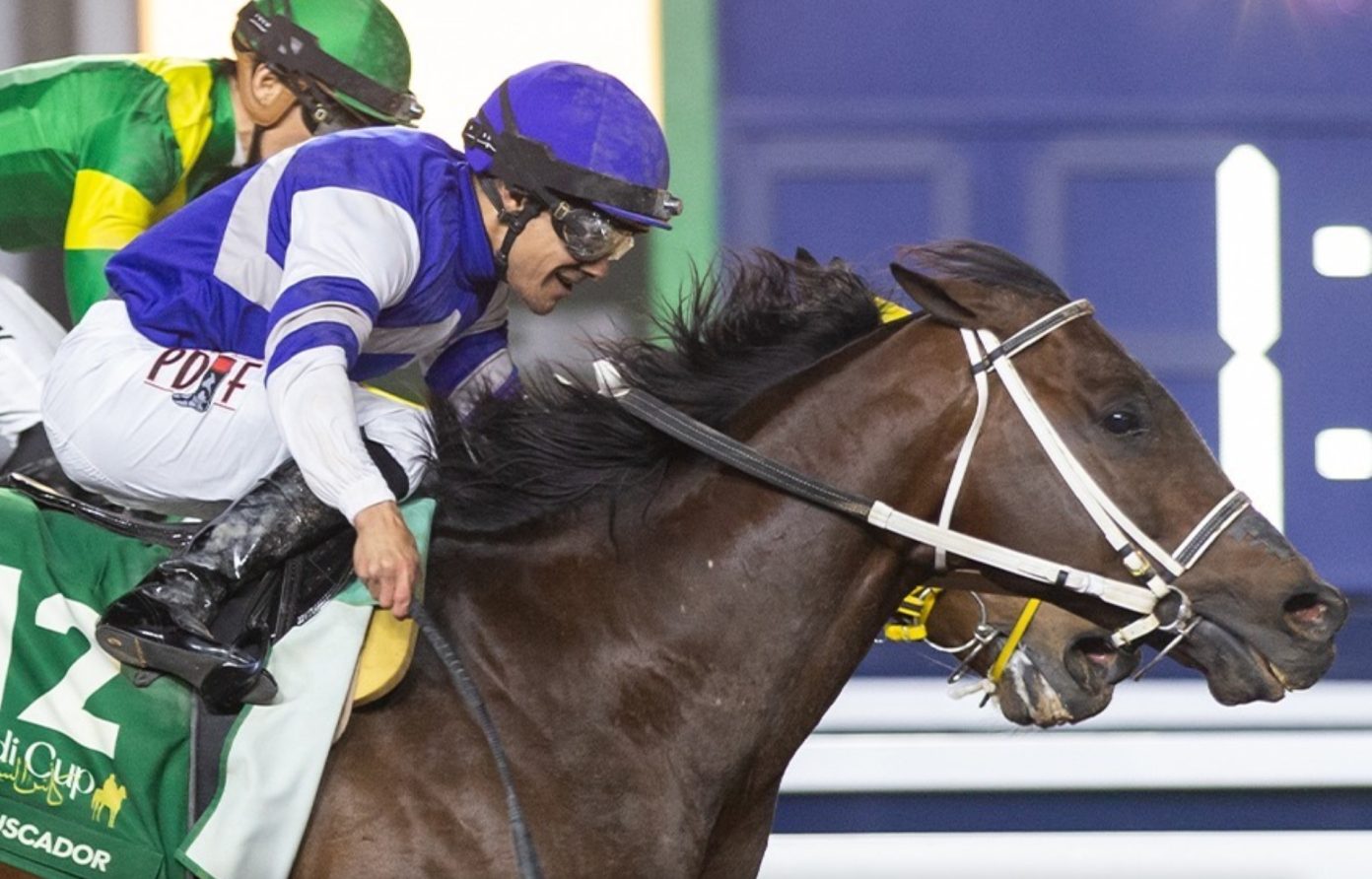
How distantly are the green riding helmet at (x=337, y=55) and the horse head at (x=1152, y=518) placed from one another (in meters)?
1.31

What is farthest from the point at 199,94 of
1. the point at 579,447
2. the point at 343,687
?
the point at 343,687

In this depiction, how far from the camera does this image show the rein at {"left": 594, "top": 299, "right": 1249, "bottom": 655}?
7.59ft

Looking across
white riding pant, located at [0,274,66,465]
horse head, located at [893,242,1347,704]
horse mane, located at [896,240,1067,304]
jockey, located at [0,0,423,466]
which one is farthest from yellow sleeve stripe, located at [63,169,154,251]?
horse head, located at [893,242,1347,704]

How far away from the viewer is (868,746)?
3.77 meters

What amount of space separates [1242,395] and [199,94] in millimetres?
2056

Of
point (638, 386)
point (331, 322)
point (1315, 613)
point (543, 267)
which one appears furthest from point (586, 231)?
point (1315, 613)

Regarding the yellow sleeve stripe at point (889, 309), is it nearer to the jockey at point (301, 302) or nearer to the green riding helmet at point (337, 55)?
the jockey at point (301, 302)

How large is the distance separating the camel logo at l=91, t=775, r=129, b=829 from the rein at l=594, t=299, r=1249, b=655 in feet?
2.58

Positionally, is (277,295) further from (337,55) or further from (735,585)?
(337,55)

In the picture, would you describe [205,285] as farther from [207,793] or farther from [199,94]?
[199,94]

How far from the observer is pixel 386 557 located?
2139 mm

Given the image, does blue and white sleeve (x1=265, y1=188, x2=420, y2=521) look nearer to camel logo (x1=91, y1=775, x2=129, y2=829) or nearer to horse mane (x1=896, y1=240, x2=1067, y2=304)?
camel logo (x1=91, y1=775, x2=129, y2=829)

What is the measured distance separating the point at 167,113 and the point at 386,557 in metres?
1.42

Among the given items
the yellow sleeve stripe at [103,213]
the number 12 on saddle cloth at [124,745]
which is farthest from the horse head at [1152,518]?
the yellow sleeve stripe at [103,213]
